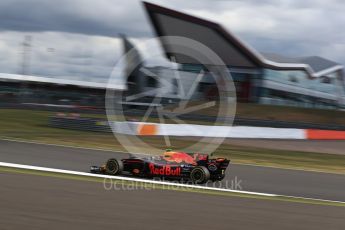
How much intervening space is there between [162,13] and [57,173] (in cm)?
4507

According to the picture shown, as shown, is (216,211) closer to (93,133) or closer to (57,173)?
(57,173)

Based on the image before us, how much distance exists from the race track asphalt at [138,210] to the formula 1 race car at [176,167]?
129cm

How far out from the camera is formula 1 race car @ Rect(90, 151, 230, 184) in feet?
25.8

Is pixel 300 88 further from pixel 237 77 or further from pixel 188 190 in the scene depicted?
pixel 188 190

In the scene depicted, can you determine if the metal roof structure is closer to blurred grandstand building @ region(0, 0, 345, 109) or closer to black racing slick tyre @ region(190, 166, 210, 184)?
blurred grandstand building @ region(0, 0, 345, 109)

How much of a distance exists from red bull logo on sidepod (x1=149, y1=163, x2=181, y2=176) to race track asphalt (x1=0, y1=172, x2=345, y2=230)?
1317 mm

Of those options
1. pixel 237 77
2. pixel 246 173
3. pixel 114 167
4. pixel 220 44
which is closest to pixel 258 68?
pixel 237 77

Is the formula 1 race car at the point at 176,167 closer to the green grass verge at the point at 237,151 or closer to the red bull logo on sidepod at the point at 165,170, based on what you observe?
the red bull logo on sidepod at the point at 165,170

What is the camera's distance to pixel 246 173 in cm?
992

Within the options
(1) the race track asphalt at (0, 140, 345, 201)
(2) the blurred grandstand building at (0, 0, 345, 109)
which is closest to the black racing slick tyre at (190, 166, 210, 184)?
(1) the race track asphalt at (0, 140, 345, 201)

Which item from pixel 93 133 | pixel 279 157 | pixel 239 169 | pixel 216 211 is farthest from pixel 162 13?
pixel 216 211

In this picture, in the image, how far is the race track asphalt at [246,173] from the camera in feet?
27.0

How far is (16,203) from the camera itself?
5.04 metres

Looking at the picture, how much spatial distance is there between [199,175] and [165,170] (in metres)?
0.55
